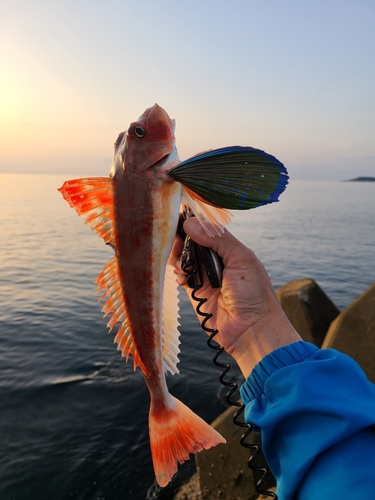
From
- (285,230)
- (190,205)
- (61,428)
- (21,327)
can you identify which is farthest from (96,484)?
(285,230)

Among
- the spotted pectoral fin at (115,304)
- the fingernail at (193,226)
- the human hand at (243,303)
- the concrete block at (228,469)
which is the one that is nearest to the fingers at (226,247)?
the human hand at (243,303)

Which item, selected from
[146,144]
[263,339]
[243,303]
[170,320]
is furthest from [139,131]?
[263,339]

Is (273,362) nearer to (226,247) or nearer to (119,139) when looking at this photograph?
(226,247)

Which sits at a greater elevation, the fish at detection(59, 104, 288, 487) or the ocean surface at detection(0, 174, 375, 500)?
the fish at detection(59, 104, 288, 487)

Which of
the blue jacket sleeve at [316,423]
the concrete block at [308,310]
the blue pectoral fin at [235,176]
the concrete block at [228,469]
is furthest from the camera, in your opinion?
the concrete block at [308,310]

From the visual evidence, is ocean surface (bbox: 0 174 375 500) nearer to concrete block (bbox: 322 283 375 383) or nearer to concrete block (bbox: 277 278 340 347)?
concrete block (bbox: 277 278 340 347)

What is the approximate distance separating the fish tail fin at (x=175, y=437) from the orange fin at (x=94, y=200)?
4.84 feet

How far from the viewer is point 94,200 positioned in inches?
116

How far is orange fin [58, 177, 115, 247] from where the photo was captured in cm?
290

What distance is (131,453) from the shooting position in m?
8.54

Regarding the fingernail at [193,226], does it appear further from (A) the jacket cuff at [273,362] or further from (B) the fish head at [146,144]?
(A) the jacket cuff at [273,362]

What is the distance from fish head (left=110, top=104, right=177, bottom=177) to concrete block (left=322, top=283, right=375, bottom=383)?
6.69 m

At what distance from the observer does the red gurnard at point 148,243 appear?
2.81m

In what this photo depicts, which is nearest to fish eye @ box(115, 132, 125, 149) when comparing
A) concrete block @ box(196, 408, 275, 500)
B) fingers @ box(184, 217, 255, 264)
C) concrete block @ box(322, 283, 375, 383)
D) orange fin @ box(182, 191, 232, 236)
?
orange fin @ box(182, 191, 232, 236)
